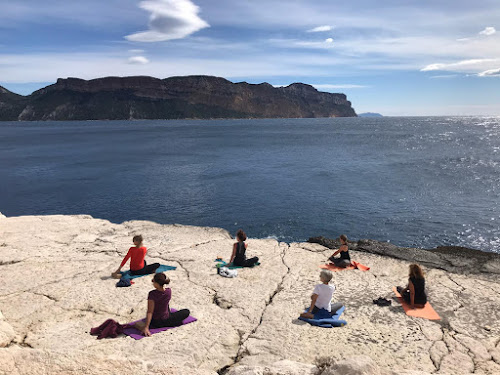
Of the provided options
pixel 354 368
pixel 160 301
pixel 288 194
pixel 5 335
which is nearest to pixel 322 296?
pixel 160 301

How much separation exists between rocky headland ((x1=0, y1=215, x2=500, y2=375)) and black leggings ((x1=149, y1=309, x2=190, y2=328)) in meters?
0.19

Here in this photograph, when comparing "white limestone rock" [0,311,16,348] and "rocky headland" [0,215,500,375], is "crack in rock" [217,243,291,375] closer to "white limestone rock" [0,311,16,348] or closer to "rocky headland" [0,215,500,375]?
"rocky headland" [0,215,500,375]

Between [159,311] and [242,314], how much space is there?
207 centimetres

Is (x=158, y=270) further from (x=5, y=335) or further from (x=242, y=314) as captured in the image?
(x=5, y=335)

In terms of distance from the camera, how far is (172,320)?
7559 millimetres

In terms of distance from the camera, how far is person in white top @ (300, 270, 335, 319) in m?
8.12

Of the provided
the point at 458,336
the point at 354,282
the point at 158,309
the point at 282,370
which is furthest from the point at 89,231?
the point at 458,336

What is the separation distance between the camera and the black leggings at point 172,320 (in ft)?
24.4

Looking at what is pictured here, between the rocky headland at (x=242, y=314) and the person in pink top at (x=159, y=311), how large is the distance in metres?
0.24

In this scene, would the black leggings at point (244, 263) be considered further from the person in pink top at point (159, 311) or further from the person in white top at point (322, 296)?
the person in pink top at point (159, 311)

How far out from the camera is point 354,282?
10.7m

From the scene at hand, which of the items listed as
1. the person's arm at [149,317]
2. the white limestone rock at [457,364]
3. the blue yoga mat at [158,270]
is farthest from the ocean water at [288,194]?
the person's arm at [149,317]

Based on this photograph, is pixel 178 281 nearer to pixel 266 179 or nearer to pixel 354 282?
pixel 354 282

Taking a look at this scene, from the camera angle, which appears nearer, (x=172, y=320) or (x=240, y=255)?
(x=172, y=320)
